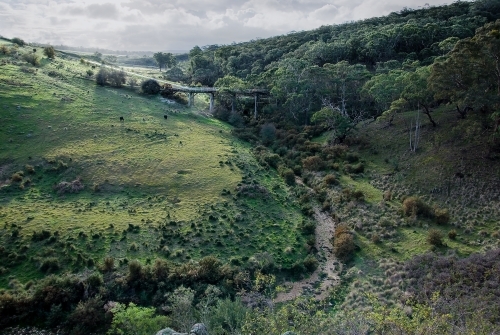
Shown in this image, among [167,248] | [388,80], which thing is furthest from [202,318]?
[388,80]

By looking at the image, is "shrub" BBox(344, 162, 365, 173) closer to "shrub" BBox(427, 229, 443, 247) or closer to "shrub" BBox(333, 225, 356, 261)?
"shrub" BBox(333, 225, 356, 261)

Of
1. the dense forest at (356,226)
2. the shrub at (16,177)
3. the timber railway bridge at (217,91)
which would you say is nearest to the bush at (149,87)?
the dense forest at (356,226)

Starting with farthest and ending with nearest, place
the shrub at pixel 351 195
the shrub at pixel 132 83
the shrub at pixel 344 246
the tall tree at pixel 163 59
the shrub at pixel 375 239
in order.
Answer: the tall tree at pixel 163 59 → the shrub at pixel 132 83 → the shrub at pixel 351 195 → the shrub at pixel 375 239 → the shrub at pixel 344 246

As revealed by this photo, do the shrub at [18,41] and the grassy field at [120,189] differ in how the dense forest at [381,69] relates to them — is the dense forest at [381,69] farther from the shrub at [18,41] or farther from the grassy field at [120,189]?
the shrub at [18,41]

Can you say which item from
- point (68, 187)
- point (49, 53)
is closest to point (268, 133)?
A: point (68, 187)

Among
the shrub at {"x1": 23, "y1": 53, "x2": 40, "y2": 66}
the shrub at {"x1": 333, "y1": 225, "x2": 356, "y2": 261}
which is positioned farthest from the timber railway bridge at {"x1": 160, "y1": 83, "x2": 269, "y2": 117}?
the shrub at {"x1": 333, "y1": 225, "x2": 356, "y2": 261}

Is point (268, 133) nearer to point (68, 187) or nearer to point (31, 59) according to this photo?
point (68, 187)
